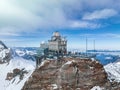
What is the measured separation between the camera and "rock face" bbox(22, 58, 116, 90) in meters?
144

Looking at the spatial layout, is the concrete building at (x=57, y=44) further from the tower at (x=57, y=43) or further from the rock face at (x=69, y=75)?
the rock face at (x=69, y=75)

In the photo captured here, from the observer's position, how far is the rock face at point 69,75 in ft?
474

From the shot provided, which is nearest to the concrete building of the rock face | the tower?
the tower

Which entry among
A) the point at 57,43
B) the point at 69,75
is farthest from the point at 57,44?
the point at 69,75

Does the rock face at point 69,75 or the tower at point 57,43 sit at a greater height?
the tower at point 57,43

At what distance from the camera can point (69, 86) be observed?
145 meters

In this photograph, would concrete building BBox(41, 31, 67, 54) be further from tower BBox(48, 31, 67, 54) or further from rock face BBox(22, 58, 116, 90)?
rock face BBox(22, 58, 116, 90)

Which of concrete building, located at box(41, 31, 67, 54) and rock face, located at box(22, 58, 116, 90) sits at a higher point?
concrete building, located at box(41, 31, 67, 54)

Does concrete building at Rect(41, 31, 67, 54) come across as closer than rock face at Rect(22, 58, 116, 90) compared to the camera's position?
No

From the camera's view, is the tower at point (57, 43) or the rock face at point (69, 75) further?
the tower at point (57, 43)

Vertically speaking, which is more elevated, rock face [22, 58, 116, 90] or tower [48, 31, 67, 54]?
tower [48, 31, 67, 54]

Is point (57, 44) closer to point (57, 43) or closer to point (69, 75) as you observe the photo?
point (57, 43)

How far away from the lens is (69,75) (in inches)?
5689

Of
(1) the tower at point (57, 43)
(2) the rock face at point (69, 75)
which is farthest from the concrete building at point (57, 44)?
(2) the rock face at point (69, 75)
